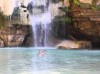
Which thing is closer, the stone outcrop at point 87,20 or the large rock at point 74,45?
the large rock at point 74,45

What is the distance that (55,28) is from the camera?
19688 mm

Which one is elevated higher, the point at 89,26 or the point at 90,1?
the point at 90,1

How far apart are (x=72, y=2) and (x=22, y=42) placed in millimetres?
3872

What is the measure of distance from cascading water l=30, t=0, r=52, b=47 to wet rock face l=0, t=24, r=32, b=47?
2.38 ft

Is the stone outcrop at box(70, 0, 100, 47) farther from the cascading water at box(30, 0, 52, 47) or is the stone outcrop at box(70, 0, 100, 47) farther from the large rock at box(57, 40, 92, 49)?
the cascading water at box(30, 0, 52, 47)

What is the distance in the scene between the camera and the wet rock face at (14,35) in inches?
744

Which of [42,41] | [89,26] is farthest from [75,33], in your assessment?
[42,41]

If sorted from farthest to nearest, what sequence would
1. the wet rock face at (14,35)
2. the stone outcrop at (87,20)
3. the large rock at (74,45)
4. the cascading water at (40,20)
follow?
the cascading water at (40,20)
the wet rock face at (14,35)
the stone outcrop at (87,20)
the large rock at (74,45)

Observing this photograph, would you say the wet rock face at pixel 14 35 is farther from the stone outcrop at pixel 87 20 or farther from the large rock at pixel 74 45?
the stone outcrop at pixel 87 20

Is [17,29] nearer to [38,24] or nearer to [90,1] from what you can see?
[38,24]

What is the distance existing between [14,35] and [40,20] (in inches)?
78.8

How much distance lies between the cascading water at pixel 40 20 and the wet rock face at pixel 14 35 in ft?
2.38

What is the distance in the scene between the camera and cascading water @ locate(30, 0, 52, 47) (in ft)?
64.2

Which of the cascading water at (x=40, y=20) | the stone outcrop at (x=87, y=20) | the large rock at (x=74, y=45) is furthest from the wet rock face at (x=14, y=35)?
the stone outcrop at (x=87, y=20)
